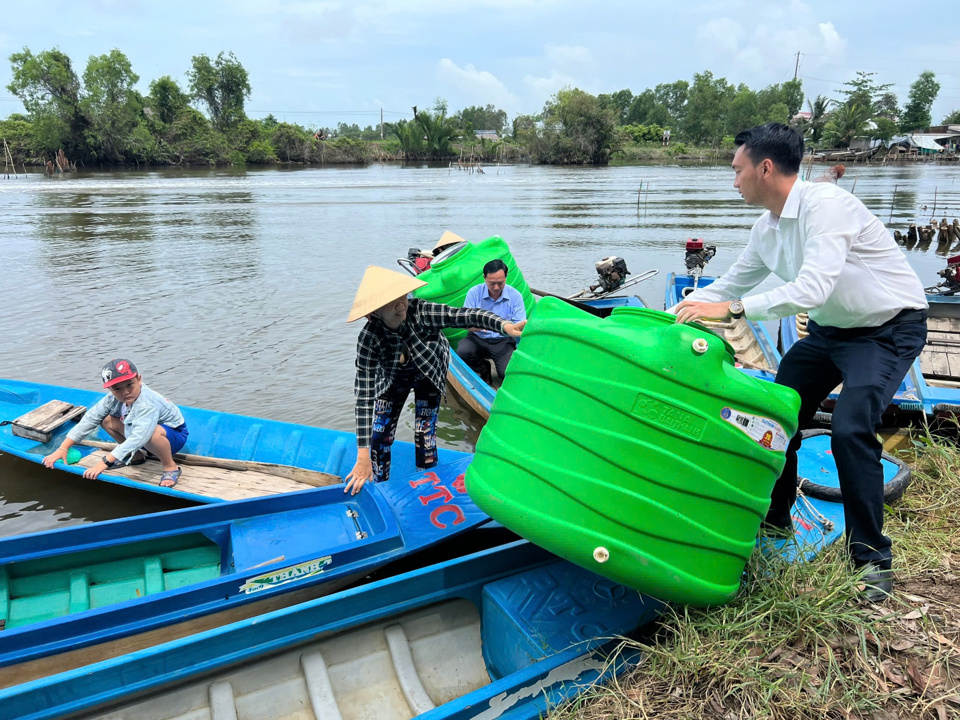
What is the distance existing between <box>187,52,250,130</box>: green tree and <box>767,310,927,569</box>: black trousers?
86645 millimetres

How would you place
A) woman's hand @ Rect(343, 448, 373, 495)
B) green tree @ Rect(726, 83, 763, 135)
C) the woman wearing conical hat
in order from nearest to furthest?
the woman wearing conical hat, woman's hand @ Rect(343, 448, 373, 495), green tree @ Rect(726, 83, 763, 135)

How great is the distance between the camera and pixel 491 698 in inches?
96.0

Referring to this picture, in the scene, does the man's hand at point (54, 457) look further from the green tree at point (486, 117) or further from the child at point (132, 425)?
the green tree at point (486, 117)

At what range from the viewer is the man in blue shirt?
23.8 ft

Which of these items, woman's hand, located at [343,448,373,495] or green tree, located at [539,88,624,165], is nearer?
woman's hand, located at [343,448,373,495]

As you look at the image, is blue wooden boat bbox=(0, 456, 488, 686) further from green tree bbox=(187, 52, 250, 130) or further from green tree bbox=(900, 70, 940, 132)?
green tree bbox=(900, 70, 940, 132)

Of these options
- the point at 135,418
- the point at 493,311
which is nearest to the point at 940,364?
the point at 493,311

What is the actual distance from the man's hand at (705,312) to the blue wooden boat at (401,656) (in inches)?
56.0

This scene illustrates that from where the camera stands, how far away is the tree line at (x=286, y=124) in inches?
2532

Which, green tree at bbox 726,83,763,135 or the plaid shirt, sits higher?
green tree at bbox 726,83,763,135

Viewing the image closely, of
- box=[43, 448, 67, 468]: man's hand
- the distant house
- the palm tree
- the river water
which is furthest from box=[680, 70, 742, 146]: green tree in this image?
box=[43, 448, 67, 468]: man's hand

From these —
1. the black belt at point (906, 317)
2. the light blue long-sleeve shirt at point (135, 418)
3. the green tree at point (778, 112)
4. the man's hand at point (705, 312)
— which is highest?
the green tree at point (778, 112)

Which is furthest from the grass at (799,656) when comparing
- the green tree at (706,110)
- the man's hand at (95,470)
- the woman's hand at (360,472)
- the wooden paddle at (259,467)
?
the green tree at (706,110)

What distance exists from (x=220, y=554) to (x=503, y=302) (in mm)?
4230
